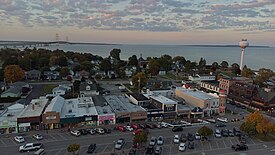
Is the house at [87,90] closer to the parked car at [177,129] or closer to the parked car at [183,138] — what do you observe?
the parked car at [177,129]

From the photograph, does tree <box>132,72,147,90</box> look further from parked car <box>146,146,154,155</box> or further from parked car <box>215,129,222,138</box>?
parked car <box>146,146,154,155</box>

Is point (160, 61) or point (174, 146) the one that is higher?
point (160, 61)

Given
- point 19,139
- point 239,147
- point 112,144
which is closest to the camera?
point 239,147

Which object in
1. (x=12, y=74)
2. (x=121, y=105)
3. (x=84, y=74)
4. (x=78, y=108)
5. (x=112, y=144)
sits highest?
(x=12, y=74)

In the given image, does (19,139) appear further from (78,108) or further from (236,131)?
(236,131)

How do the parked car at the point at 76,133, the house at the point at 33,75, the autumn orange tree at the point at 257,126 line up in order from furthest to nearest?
1. the house at the point at 33,75
2. the parked car at the point at 76,133
3. the autumn orange tree at the point at 257,126

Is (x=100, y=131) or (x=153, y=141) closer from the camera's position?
(x=153, y=141)

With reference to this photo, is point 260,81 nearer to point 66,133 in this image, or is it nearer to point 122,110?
point 122,110

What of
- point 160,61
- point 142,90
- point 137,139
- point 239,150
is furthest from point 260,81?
point 137,139

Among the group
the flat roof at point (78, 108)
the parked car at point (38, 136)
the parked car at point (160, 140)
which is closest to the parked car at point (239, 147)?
the parked car at point (160, 140)

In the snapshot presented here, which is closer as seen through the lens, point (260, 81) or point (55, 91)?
point (55, 91)

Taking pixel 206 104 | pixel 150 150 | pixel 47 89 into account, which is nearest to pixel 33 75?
pixel 47 89
